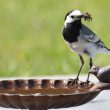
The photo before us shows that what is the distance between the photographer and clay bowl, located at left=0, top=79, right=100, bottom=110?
3.35 m

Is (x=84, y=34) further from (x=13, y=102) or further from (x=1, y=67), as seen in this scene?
(x=1, y=67)

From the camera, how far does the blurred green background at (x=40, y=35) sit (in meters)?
7.48

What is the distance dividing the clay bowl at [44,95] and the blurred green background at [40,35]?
10.6ft

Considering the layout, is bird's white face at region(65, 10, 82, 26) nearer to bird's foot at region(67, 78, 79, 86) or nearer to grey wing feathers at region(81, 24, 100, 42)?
grey wing feathers at region(81, 24, 100, 42)

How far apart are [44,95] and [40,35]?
16.5 feet

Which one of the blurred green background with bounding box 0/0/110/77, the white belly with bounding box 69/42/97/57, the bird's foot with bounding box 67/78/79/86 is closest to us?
the bird's foot with bounding box 67/78/79/86

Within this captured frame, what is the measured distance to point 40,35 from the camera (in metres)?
8.37

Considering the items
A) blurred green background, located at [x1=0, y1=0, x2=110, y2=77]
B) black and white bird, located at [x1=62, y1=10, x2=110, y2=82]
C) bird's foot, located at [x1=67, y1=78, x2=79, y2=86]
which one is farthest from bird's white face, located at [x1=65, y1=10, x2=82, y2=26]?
blurred green background, located at [x1=0, y1=0, x2=110, y2=77]

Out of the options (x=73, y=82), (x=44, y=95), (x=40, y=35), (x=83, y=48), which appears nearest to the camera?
(x=44, y=95)

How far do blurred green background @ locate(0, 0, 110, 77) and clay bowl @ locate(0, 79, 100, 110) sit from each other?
3217mm

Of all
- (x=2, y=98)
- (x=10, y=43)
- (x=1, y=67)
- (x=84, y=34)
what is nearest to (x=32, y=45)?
(x=10, y=43)

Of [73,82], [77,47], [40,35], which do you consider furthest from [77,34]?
[40,35]

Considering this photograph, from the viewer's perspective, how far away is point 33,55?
7816mm

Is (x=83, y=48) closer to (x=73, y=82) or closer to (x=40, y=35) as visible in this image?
(x=73, y=82)
